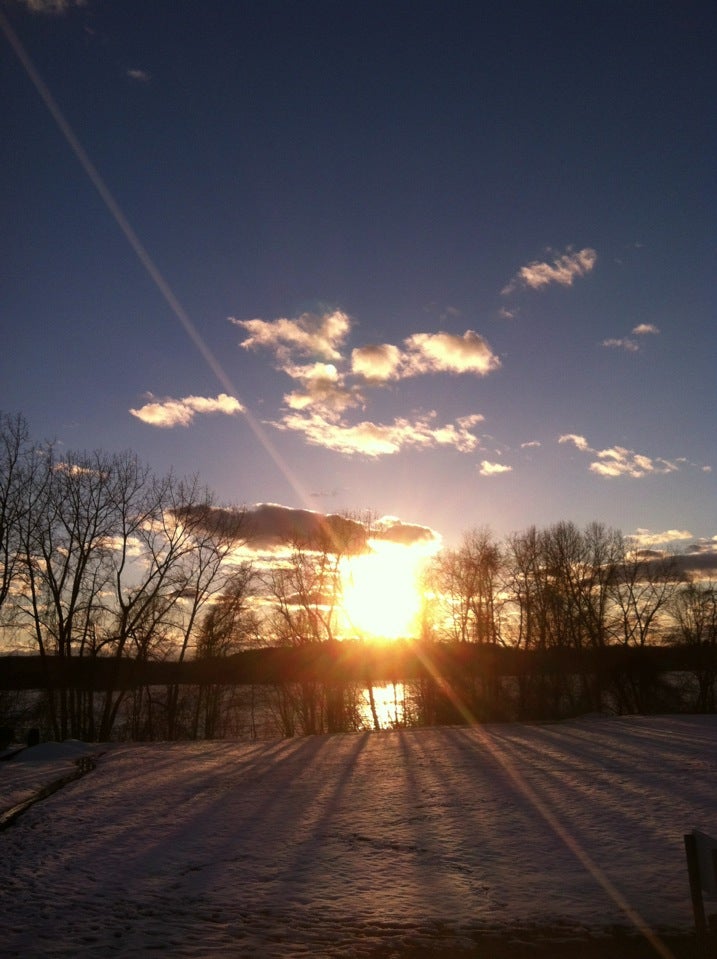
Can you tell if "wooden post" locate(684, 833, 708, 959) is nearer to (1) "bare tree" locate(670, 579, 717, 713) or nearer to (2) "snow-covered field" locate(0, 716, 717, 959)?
(2) "snow-covered field" locate(0, 716, 717, 959)

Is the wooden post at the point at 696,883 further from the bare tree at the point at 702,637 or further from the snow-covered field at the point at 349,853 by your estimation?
the bare tree at the point at 702,637

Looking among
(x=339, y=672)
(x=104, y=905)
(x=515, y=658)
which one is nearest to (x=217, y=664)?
(x=339, y=672)

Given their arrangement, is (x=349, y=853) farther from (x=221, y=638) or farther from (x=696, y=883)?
(x=221, y=638)

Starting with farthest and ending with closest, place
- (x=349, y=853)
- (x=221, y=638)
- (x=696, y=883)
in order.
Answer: (x=221, y=638) → (x=349, y=853) → (x=696, y=883)

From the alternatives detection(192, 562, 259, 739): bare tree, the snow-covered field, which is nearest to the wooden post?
the snow-covered field

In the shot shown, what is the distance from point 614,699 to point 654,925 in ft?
154

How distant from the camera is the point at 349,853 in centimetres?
1088

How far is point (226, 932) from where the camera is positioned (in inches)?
306

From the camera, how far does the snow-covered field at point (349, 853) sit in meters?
7.77

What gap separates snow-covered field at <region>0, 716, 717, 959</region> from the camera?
7766 mm

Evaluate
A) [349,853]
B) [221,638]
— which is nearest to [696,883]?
[349,853]

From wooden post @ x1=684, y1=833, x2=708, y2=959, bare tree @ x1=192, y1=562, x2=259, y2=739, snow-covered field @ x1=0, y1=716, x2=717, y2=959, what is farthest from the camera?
bare tree @ x1=192, y1=562, x2=259, y2=739

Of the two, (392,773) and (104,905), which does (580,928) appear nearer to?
(104,905)

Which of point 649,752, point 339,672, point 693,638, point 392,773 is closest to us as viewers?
point 392,773
